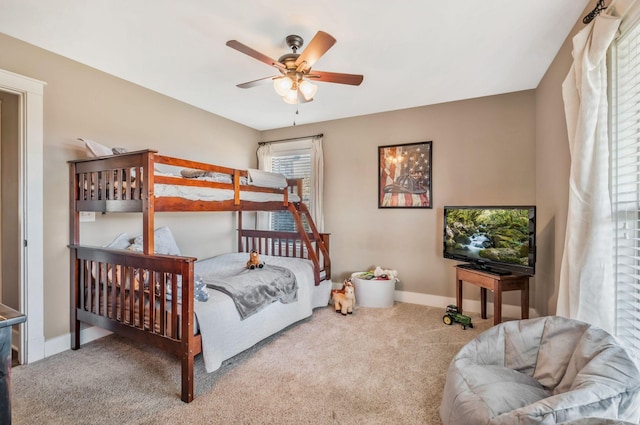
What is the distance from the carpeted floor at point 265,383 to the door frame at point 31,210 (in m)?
0.27

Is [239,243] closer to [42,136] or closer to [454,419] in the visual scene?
[42,136]

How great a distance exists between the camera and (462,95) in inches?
134

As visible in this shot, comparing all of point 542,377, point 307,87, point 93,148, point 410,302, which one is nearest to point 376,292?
point 410,302

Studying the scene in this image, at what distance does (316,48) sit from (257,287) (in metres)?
1.95

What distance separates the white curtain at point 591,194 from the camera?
163 cm

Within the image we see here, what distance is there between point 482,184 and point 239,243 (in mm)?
3305

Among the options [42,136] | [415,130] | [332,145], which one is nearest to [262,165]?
[332,145]

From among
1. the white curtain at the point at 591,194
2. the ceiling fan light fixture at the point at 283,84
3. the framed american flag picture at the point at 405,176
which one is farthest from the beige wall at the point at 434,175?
the ceiling fan light fixture at the point at 283,84

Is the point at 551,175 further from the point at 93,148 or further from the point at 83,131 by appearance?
the point at 83,131

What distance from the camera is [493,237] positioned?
299 centimetres

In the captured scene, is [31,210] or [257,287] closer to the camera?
[31,210]

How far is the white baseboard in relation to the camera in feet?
8.25

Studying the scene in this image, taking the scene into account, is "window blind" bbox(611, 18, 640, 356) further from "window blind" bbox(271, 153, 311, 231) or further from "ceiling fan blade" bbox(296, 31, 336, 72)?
"window blind" bbox(271, 153, 311, 231)

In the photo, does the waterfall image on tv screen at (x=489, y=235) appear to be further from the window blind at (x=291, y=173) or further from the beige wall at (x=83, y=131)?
the beige wall at (x=83, y=131)
